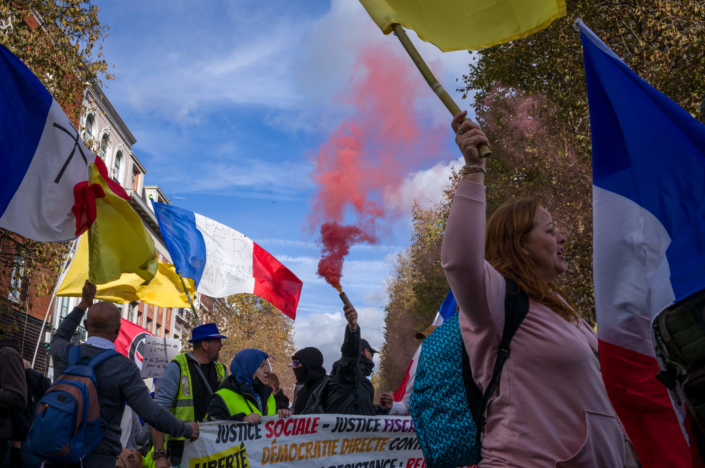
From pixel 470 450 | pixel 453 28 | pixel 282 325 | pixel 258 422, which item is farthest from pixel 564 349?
pixel 282 325

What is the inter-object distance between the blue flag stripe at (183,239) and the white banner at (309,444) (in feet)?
11.5

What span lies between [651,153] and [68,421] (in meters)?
3.59

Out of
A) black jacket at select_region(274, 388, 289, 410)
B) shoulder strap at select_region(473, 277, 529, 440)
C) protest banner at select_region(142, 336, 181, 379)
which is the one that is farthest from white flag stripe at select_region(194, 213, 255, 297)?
shoulder strap at select_region(473, 277, 529, 440)

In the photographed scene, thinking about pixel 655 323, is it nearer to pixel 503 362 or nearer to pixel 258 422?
pixel 503 362

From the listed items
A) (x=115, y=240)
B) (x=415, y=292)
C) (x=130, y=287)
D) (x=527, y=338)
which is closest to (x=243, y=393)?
(x=115, y=240)

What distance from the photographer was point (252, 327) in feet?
172

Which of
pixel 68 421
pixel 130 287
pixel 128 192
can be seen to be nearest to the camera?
pixel 68 421

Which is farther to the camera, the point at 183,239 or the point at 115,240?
the point at 183,239

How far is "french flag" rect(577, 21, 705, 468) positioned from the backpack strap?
3266 mm

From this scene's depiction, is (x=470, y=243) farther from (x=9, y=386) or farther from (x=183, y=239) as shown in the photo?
(x=183, y=239)

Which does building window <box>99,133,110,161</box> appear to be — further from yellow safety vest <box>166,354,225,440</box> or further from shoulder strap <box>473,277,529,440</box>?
shoulder strap <box>473,277,529,440</box>

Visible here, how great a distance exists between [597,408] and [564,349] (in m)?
0.22

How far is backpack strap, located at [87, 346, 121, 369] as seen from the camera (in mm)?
4230

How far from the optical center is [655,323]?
2002 millimetres
